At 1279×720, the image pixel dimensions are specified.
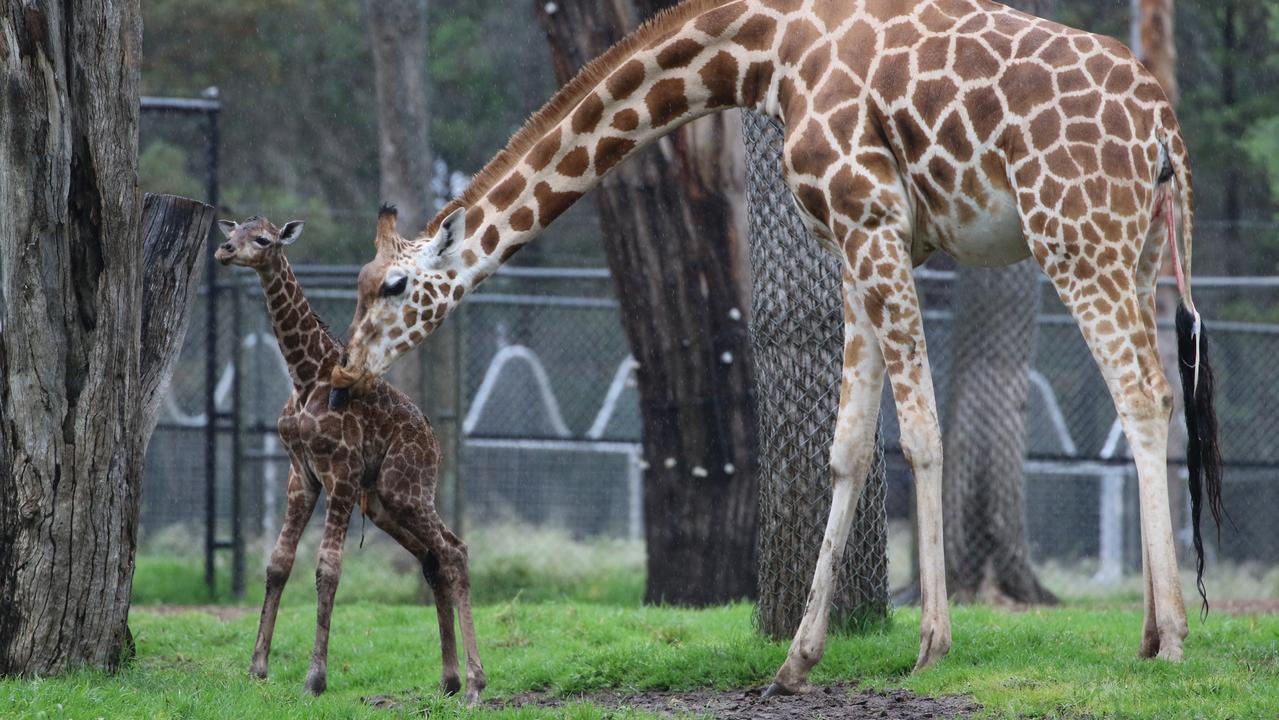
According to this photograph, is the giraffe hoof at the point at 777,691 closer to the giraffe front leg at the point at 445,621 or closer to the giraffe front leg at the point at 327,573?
the giraffe front leg at the point at 445,621

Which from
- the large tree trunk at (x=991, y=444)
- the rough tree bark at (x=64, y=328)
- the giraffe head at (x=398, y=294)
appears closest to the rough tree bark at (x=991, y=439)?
the large tree trunk at (x=991, y=444)

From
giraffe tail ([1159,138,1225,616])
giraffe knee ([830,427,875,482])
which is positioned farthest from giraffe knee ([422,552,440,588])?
giraffe tail ([1159,138,1225,616])

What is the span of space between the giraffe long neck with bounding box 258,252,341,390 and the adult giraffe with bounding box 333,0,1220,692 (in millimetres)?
414

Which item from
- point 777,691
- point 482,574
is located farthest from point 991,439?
point 777,691

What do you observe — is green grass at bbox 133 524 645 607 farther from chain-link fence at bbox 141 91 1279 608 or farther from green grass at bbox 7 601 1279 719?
green grass at bbox 7 601 1279 719

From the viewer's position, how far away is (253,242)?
627 centimetres

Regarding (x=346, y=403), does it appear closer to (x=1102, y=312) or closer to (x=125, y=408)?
(x=125, y=408)

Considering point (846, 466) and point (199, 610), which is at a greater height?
point (846, 466)

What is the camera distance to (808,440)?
6.96m

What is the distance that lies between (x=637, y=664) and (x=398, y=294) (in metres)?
2.00

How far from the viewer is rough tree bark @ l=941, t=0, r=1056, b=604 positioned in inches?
437

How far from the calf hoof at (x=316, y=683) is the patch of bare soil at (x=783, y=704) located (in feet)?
2.32

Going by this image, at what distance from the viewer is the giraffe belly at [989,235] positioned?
5758 millimetres

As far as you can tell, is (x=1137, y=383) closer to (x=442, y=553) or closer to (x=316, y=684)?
(x=442, y=553)
